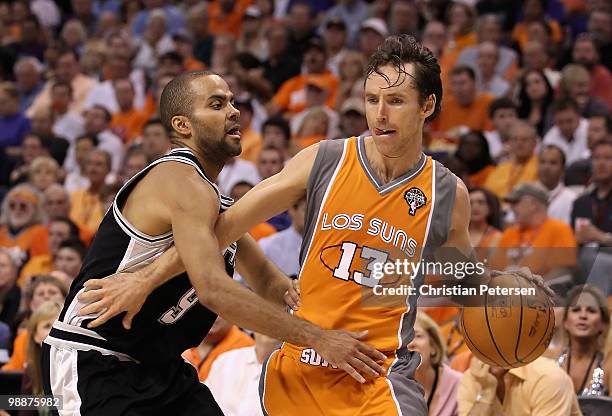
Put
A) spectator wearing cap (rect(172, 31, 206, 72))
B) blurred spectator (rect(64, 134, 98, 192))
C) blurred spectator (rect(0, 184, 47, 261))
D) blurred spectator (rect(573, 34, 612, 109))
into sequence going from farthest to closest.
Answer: spectator wearing cap (rect(172, 31, 206, 72)) → blurred spectator (rect(64, 134, 98, 192)) → blurred spectator (rect(573, 34, 612, 109)) → blurred spectator (rect(0, 184, 47, 261))

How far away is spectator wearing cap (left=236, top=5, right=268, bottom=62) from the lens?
1210cm

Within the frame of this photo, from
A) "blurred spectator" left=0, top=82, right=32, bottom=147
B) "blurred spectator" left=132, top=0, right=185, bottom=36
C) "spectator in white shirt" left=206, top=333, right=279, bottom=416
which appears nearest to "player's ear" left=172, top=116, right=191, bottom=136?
"spectator in white shirt" left=206, top=333, right=279, bottom=416

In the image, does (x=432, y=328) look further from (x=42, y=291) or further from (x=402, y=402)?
(x=42, y=291)

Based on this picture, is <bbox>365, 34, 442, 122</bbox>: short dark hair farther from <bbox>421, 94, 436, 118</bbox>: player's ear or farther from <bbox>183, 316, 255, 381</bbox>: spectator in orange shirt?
<bbox>183, 316, 255, 381</bbox>: spectator in orange shirt

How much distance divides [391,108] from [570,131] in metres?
5.51

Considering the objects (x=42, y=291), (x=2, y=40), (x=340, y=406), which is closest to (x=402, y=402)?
(x=340, y=406)

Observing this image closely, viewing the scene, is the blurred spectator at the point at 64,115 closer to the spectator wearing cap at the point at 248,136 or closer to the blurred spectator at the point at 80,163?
the blurred spectator at the point at 80,163

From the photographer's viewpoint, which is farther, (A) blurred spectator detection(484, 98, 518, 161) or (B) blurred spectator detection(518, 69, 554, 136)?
(B) blurred spectator detection(518, 69, 554, 136)

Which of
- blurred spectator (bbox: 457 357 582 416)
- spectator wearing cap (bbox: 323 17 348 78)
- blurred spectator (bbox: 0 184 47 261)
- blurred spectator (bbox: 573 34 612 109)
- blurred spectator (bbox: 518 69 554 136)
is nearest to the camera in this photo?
blurred spectator (bbox: 457 357 582 416)

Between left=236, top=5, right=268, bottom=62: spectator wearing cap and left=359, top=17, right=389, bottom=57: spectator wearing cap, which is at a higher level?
left=359, top=17, right=389, bottom=57: spectator wearing cap

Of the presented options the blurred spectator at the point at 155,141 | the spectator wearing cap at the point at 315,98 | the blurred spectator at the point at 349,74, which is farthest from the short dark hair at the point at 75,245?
the blurred spectator at the point at 349,74

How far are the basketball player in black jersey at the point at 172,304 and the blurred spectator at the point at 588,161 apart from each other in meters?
5.09

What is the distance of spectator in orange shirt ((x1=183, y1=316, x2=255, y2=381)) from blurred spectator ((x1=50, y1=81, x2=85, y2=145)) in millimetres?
5926

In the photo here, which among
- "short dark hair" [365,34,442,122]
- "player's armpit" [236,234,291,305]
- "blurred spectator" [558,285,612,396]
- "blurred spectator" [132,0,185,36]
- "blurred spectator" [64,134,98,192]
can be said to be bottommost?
"blurred spectator" [64,134,98,192]
